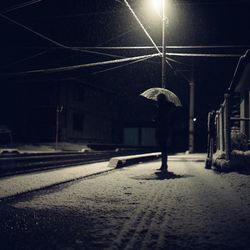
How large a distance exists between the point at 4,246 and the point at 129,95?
37.7 m

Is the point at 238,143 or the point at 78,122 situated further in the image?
the point at 78,122

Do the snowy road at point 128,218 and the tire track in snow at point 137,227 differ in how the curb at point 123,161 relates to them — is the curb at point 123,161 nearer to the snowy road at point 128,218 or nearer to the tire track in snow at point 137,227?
the snowy road at point 128,218

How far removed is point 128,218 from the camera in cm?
385

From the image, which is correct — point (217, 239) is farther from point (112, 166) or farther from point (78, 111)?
point (78, 111)

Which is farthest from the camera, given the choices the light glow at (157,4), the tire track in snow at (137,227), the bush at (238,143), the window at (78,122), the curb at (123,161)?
the window at (78,122)

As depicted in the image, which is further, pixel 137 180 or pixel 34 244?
pixel 137 180

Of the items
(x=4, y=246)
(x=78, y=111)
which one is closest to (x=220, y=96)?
(x=78, y=111)

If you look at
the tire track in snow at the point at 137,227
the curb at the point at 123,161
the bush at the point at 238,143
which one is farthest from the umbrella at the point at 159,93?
the tire track in snow at the point at 137,227

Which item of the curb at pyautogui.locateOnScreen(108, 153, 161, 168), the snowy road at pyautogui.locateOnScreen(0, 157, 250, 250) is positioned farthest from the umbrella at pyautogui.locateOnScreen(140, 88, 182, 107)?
the snowy road at pyautogui.locateOnScreen(0, 157, 250, 250)

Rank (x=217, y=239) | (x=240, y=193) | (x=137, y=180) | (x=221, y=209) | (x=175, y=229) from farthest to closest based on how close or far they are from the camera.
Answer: (x=137, y=180) → (x=240, y=193) → (x=221, y=209) → (x=175, y=229) → (x=217, y=239)

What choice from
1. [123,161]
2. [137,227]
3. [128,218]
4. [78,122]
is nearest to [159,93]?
[123,161]

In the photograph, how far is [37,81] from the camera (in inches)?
1280

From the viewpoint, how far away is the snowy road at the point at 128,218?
293 cm

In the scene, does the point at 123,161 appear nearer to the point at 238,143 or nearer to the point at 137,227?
the point at 238,143
